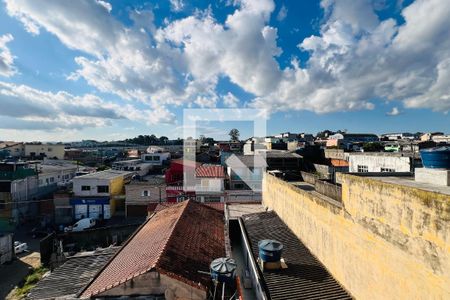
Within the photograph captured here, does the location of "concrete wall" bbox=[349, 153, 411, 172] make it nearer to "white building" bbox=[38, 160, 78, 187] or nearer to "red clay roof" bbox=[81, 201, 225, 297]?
"red clay roof" bbox=[81, 201, 225, 297]

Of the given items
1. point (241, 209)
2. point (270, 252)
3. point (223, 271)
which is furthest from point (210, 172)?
point (223, 271)

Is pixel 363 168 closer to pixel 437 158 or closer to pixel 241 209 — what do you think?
pixel 241 209

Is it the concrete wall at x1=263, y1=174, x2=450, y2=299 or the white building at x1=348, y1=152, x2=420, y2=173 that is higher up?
the white building at x1=348, y1=152, x2=420, y2=173

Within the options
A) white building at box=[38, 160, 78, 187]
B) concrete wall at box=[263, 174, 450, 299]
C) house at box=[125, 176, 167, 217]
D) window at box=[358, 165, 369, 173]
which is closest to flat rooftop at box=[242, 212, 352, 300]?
concrete wall at box=[263, 174, 450, 299]

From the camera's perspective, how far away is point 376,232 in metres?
6.59

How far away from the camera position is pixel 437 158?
21.7 feet

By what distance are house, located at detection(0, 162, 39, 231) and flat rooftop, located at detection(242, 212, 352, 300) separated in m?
23.2

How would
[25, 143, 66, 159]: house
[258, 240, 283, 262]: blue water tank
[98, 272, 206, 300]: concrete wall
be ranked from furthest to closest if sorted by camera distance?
[25, 143, 66, 159]: house
[258, 240, 283, 262]: blue water tank
[98, 272, 206, 300]: concrete wall

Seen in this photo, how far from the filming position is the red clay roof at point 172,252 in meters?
8.07

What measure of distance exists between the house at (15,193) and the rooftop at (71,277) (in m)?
16.5

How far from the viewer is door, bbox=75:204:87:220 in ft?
87.0

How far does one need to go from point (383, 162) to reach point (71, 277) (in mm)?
17874

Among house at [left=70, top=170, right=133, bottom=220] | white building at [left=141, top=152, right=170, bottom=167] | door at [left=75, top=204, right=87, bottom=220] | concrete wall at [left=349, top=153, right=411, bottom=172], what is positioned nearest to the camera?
concrete wall at [left=349, top=153, right=411, bottom=172]

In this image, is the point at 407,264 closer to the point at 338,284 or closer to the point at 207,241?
the point at 338,284
